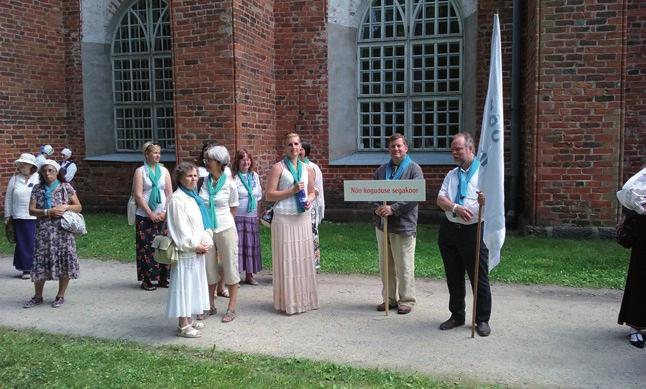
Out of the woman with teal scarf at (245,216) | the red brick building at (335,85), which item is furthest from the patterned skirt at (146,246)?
the red brick building at (335,85)

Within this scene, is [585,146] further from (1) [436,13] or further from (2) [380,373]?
(2) [380,373]

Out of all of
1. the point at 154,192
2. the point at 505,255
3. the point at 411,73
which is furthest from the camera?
the point at 411,73

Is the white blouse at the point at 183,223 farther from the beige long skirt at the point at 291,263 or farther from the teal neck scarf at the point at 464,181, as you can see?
the teal neck scarf at the point at 464,181

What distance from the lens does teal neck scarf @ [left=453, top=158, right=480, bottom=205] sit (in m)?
5.22

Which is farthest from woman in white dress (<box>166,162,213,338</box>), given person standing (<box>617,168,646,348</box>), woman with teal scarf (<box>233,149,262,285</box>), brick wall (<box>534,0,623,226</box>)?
brick wall (<box>534,0,623,226</box>)

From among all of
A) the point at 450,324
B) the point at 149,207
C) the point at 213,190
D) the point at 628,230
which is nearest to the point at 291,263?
the point at 213,190

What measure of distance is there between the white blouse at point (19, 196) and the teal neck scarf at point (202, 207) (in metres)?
3.50

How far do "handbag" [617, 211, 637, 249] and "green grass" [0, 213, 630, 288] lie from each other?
1927 mm

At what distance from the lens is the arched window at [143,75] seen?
43.6 feet

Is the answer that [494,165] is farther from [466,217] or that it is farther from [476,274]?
[476,274]

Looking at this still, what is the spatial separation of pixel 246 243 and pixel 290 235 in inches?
54.5

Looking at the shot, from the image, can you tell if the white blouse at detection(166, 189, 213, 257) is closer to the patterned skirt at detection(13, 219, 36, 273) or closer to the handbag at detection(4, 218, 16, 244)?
the patterned skirt at detection(13, 219, 36, 273)

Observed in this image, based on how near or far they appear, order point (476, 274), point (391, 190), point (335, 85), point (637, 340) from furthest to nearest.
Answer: point (335, 85) → point (391, 190) → point (476, 274) → point (637, 340)

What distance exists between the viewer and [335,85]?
1198cm
